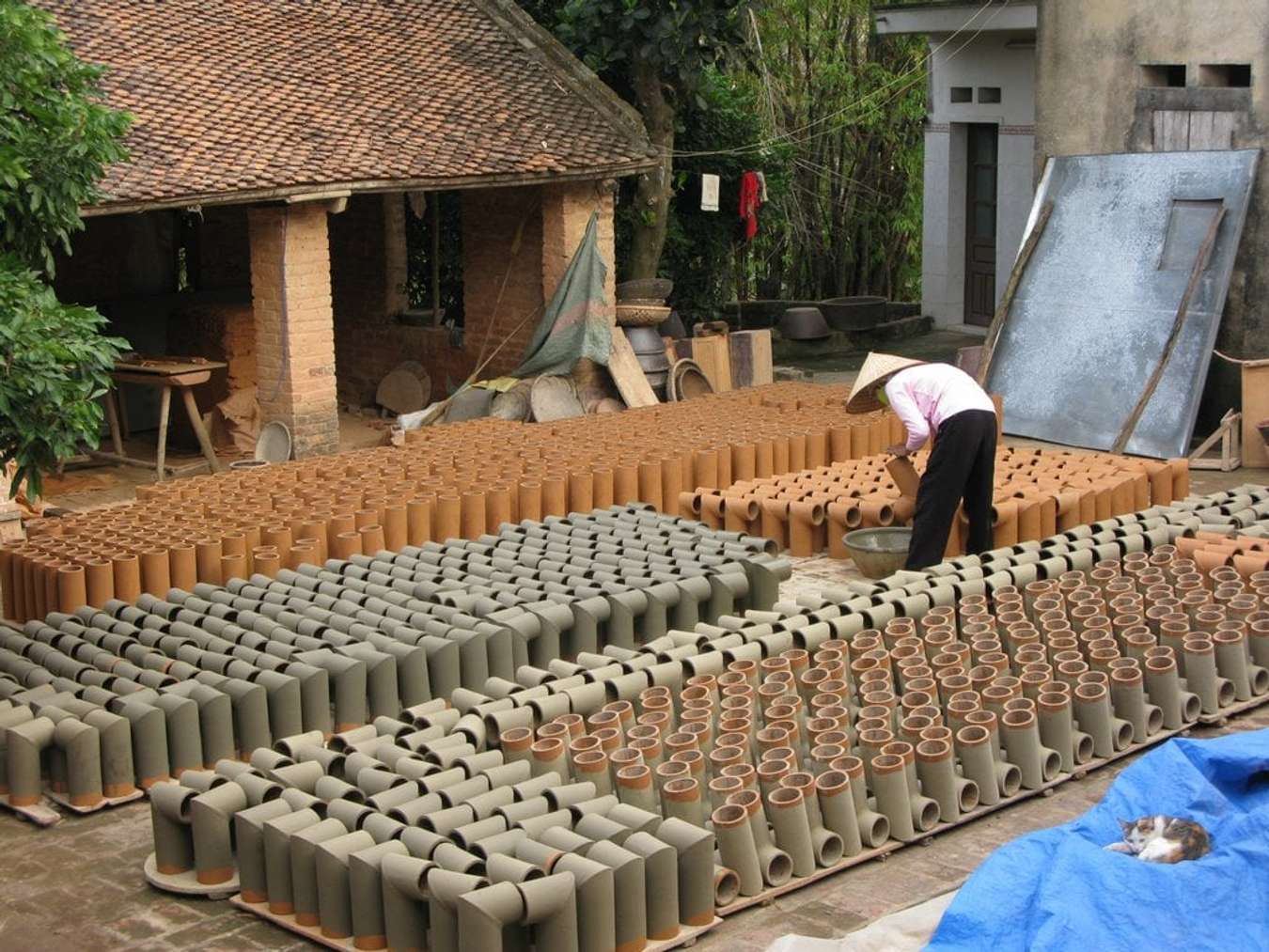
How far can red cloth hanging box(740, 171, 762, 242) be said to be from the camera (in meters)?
19.5

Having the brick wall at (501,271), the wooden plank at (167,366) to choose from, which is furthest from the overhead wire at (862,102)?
the wooden plank at (167,366)

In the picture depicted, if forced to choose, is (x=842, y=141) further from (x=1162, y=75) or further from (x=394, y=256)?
(x=1162, y=75)

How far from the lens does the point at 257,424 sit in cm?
1592

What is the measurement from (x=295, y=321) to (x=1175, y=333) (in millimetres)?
7185

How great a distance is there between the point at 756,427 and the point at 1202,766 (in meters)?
7.14

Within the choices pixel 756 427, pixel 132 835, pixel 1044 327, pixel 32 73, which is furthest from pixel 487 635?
pixel 1044 327

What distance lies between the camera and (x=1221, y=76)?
47.4 ft

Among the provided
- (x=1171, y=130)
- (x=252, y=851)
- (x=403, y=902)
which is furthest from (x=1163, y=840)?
(x=1171, y=130)

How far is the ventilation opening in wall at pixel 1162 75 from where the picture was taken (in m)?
14.9

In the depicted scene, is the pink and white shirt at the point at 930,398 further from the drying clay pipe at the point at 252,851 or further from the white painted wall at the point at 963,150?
the white painted wall at the point at 963,150

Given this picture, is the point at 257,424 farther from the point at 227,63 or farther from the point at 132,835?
the point at 132,835

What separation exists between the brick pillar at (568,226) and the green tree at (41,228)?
8769 mm

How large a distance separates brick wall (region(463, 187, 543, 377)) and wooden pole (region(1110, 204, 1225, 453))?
5.80 m

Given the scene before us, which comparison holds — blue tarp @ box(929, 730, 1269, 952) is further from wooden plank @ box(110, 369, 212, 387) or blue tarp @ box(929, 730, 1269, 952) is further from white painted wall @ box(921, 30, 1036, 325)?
white painted wall @ box(921, 30, 1036, 325)
